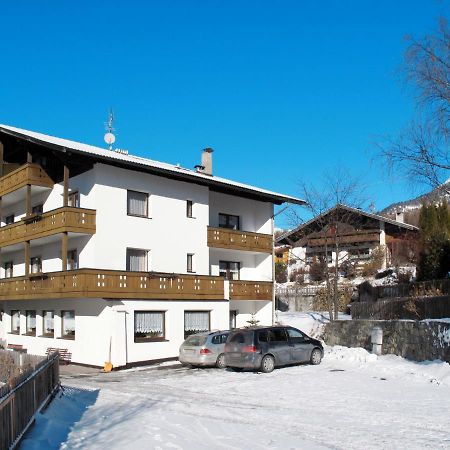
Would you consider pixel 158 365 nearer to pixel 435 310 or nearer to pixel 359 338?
pixel 359 338

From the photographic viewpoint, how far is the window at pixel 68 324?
25844mm

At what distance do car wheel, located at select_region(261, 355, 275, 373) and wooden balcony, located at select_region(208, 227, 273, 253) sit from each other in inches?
421

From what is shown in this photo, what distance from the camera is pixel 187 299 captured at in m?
26.5

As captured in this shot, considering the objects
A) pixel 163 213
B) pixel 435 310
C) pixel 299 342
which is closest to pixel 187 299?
pixel 163 213

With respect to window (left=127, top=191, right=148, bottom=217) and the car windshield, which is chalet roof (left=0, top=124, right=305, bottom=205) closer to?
window (left=127, top=191, right=148, bottom=217)

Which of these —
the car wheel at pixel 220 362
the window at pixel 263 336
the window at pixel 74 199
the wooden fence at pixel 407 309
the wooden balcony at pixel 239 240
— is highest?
the window at pixel 74 199

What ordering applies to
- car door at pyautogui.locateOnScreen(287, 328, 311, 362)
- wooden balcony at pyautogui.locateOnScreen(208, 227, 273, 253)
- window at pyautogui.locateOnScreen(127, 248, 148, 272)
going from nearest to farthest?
car door at pyautogui.locateOnScreen(287, 328, 311, 362), window at pyautogui.locateOnScreen(127, 248, 148, 272), wooden balcony at pyautogui.locateOnScreen(208, 227, 273, 253)

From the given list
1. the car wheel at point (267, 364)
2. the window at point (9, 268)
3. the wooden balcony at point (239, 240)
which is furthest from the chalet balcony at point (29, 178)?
the car wheel at point (267, 364)

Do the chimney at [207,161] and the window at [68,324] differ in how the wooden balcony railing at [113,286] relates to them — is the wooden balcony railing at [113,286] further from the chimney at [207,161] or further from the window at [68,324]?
the chimney at [207,161]

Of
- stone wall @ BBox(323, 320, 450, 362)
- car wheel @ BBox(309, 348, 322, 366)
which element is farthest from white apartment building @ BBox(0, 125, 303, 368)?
car wheel @ BBox(309, 348, 322, 366)

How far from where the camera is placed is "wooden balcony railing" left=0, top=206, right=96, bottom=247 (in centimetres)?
2392

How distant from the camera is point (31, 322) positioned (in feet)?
97.3

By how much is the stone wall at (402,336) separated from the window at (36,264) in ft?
47.7

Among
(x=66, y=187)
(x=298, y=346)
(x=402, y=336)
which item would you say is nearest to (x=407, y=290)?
(x=402, y=336)
